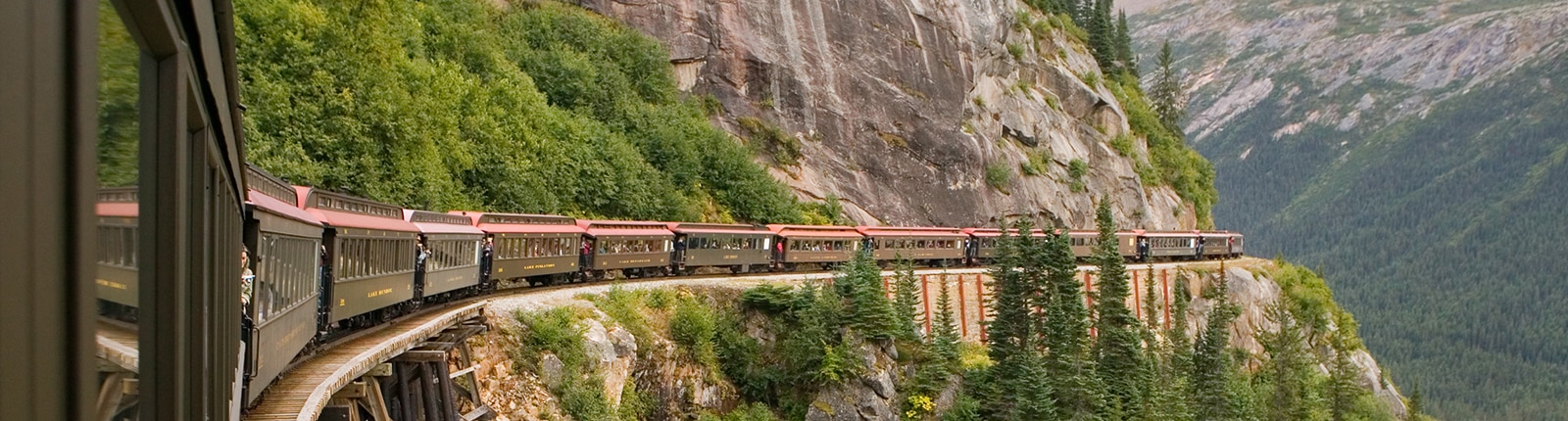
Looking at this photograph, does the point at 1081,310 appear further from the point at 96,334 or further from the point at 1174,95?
the point at 1174,95

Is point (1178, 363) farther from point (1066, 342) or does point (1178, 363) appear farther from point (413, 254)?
point (413, 254)

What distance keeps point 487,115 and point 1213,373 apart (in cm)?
3236

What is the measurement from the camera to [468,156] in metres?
40.4

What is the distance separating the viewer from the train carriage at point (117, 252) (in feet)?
7.00

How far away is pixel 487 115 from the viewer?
1736 inches

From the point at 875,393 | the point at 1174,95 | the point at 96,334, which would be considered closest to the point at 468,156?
the point at 875,393

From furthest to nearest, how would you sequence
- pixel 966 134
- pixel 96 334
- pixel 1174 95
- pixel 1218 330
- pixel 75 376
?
1. pixel 1174 95
2. pixel 966 134
3. pixel 1218 330
4. pixel 96 334
5. pixel 75 376

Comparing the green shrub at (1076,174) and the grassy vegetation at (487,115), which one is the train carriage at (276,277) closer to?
the grassy vegetation at (487,115)

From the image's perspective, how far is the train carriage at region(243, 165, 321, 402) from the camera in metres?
10.3

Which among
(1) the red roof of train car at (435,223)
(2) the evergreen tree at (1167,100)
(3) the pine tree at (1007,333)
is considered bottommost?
(3) the pine tree at (1007,333)

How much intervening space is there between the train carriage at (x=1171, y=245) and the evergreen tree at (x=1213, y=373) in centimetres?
666

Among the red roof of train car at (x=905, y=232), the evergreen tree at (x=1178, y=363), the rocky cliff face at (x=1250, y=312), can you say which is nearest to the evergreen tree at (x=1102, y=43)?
the rocky cliff face at (x=1250, y=312)

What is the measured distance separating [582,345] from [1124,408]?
2569 cm

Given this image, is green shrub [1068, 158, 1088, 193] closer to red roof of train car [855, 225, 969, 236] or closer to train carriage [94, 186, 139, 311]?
red roof of train car [855, 225, 969, 236]
